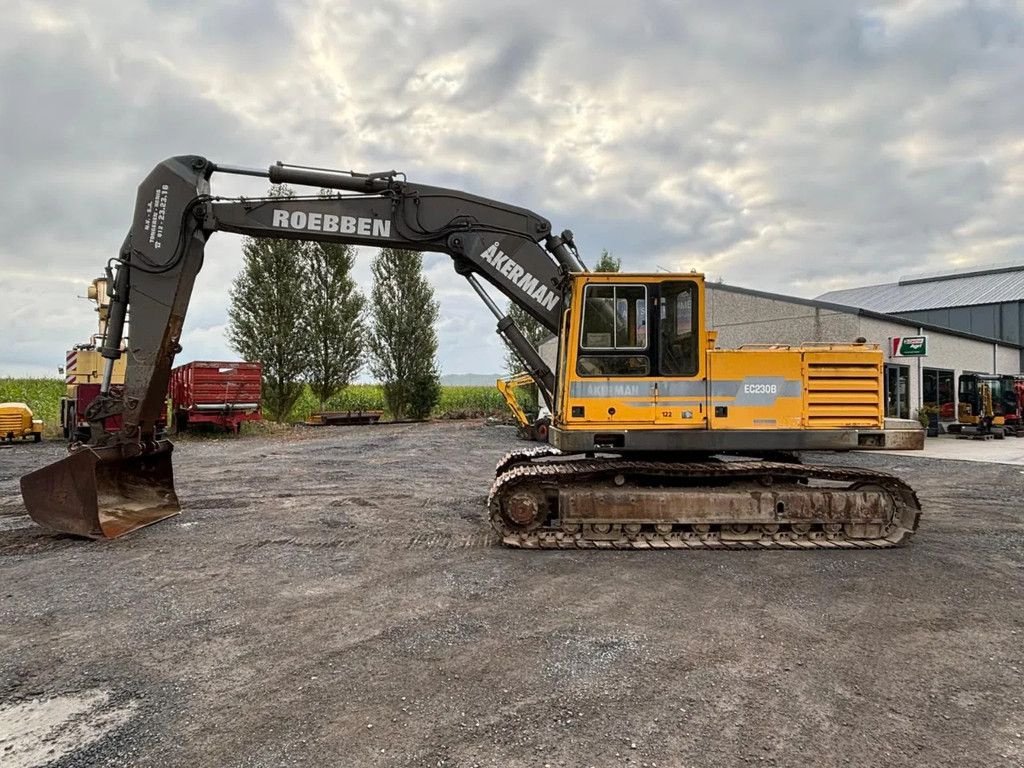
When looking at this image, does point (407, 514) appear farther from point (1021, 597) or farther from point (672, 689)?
point (1021, 597)

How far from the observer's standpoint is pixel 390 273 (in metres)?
32.8

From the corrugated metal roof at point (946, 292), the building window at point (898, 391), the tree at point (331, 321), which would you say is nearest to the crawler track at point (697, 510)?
the building window at point (898, 391)

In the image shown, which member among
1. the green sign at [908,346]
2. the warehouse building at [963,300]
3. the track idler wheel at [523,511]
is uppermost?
the warehouse building at [963,300]

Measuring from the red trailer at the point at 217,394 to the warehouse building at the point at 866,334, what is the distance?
594 inches

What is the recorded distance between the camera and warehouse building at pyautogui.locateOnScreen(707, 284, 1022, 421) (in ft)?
62.8

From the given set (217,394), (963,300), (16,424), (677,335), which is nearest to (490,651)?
(677,335)

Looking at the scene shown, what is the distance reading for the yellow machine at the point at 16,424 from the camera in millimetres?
16656

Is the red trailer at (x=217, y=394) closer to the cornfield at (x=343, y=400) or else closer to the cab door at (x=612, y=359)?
the cornfield at (x=343, y=400)

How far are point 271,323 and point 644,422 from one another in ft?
82.3

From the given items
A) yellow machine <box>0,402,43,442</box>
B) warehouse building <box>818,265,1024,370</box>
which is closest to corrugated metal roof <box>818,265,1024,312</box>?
warehouse building <box>818,265,1024,370</box>

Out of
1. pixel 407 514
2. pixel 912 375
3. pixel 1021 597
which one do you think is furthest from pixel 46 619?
pixel 912 375

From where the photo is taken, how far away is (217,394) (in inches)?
746

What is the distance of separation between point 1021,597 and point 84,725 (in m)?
7.01

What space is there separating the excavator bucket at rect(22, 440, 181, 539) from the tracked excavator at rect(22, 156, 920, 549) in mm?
21
